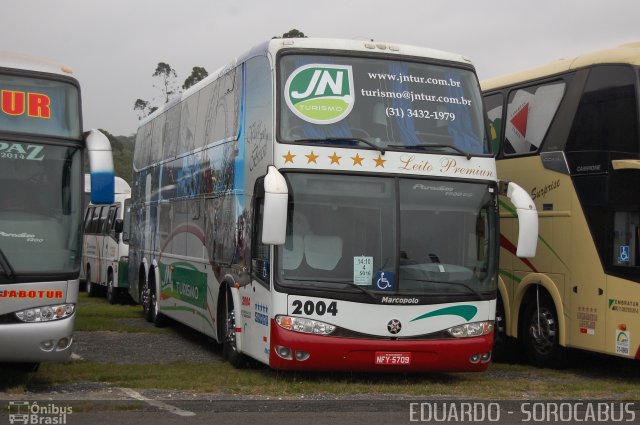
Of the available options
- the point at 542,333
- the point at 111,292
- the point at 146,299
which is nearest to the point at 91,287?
the point at 111,292

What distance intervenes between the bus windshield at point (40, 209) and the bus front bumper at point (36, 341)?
0.53 m

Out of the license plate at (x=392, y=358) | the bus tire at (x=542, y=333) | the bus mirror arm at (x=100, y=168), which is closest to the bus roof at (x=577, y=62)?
the bus tire at (x=542, y=333)

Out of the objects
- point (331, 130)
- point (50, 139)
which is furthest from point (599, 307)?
point (50, 139)

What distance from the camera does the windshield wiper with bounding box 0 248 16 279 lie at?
11.0 m

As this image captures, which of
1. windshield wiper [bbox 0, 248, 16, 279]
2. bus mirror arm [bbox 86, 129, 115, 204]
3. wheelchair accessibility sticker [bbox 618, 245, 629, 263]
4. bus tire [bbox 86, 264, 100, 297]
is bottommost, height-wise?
bus tire [bbox 86, 264, 100, 297]

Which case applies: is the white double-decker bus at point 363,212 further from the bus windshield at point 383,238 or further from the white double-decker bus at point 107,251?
the white double-decker bus at point 107,251

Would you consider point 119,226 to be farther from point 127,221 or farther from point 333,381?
point 333,381

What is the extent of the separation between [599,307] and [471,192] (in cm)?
240

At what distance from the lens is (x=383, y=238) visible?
12234mm

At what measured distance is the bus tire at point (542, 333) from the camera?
572 inches

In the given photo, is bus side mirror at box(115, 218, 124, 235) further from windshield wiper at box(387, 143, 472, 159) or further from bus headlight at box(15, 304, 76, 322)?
bus headlight at box(15, 304, 76, 322)

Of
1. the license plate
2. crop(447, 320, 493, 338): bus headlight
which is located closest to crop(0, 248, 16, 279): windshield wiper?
the license plate

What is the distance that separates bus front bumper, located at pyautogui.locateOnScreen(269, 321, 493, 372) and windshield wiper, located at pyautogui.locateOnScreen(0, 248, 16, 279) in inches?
116

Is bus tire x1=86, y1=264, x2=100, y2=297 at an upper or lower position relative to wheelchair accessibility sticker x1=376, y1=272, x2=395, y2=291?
lower
